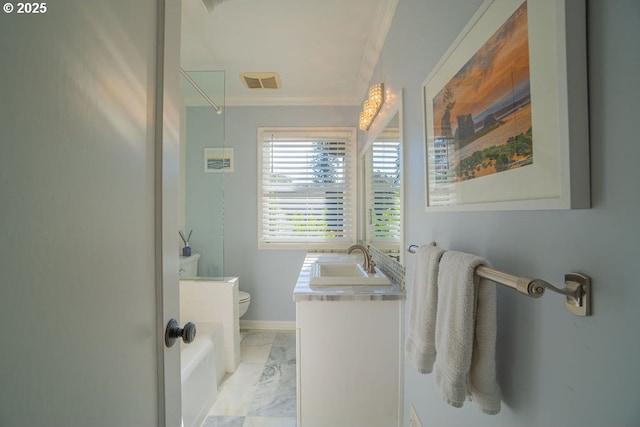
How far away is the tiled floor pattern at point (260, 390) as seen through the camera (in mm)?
1595

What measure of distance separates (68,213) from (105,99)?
0.24 m

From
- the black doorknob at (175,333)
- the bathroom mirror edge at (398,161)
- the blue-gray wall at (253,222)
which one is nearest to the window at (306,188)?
the blue-gray wall at (253,222)

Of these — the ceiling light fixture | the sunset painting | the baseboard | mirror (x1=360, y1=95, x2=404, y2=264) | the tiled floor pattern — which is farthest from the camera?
the baseboard

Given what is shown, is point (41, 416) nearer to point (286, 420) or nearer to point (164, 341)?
point (164, 341)

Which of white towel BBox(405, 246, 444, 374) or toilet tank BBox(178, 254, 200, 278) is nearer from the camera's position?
white towel BBox(405, 246, 444, 374)

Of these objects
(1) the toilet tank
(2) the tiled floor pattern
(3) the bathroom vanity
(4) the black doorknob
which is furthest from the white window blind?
(1) the toilet tank

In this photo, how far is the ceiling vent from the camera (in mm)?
2373

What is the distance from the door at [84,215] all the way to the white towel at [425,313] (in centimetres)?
74

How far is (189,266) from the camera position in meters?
2.16

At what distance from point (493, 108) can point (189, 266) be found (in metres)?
2.30

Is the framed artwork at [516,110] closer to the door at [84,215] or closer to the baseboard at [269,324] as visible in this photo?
the door at [84,215]

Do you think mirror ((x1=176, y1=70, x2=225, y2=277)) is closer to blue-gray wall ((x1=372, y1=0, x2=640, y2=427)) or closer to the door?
the door

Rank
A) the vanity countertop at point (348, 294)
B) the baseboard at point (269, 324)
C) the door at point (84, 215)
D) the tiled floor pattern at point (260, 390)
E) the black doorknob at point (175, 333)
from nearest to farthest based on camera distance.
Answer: the door at point (84, 215) < the black doorknob at point (175, 333) < the vanity countertop at point (348, 294) < the tiled floor pattern at point (260, 390) < the baseboard at point (269, 324)

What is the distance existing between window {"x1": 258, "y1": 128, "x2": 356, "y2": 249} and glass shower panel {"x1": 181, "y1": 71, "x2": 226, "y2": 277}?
0.63m
